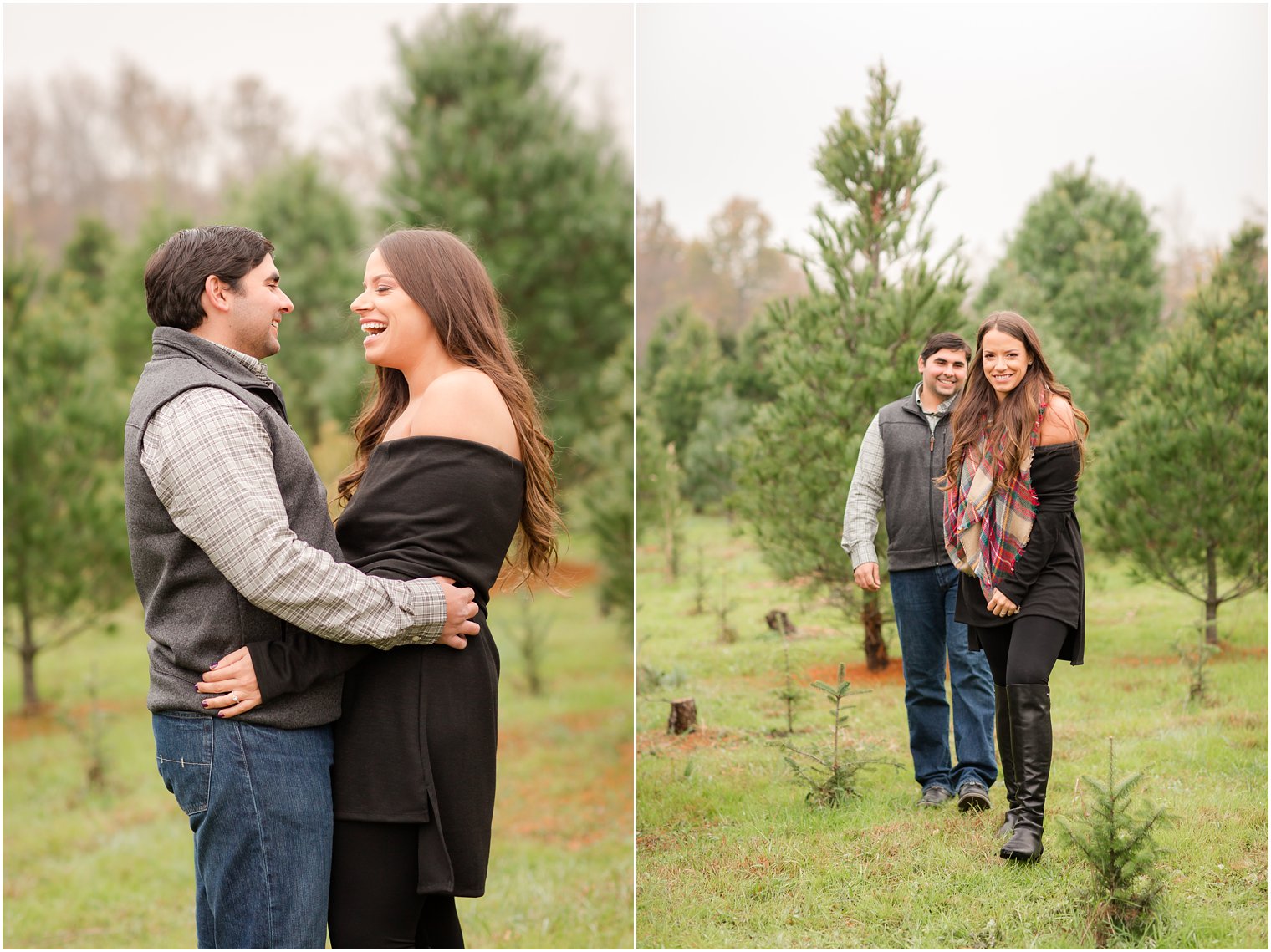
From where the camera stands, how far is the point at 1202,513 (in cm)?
472

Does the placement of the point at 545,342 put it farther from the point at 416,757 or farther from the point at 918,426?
the point at 416,757

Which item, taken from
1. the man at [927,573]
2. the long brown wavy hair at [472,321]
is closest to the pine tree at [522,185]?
the man at [927,573]

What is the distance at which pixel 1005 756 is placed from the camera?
3.23 metres

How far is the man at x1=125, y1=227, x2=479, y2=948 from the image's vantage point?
2.08 m

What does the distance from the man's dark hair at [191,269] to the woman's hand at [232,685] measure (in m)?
0.76

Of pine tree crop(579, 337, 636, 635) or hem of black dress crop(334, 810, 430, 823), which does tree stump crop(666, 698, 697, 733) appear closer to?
hem of black dress crop(334, 810, 430, 823)

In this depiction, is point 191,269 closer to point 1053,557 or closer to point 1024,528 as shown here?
point 1024,528

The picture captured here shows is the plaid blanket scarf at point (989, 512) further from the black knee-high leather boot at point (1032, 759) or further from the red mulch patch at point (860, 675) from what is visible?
→ the red mulch patch at point (860, 675)

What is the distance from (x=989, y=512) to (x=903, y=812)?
101 cm

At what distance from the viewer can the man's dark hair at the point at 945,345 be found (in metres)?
3.41

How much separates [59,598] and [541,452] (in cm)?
855

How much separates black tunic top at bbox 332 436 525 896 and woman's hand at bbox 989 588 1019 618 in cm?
160

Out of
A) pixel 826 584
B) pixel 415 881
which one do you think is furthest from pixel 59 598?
pixel 415 881

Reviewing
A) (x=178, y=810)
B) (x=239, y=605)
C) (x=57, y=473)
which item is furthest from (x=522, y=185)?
(x=239, y=605)
